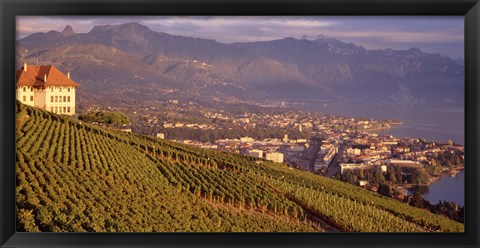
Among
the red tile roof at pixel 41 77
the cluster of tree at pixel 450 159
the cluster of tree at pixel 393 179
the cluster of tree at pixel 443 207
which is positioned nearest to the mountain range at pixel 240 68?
the red tile roof at pixel 41 77

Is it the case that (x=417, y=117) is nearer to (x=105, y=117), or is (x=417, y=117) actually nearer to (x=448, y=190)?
(x=448, y=190)

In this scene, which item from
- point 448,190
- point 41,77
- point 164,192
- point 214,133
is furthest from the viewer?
point 214,133

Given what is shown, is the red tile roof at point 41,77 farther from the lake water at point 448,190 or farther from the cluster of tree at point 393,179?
the lake water at point 448,190

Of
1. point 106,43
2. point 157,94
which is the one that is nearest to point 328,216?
point 157,94
